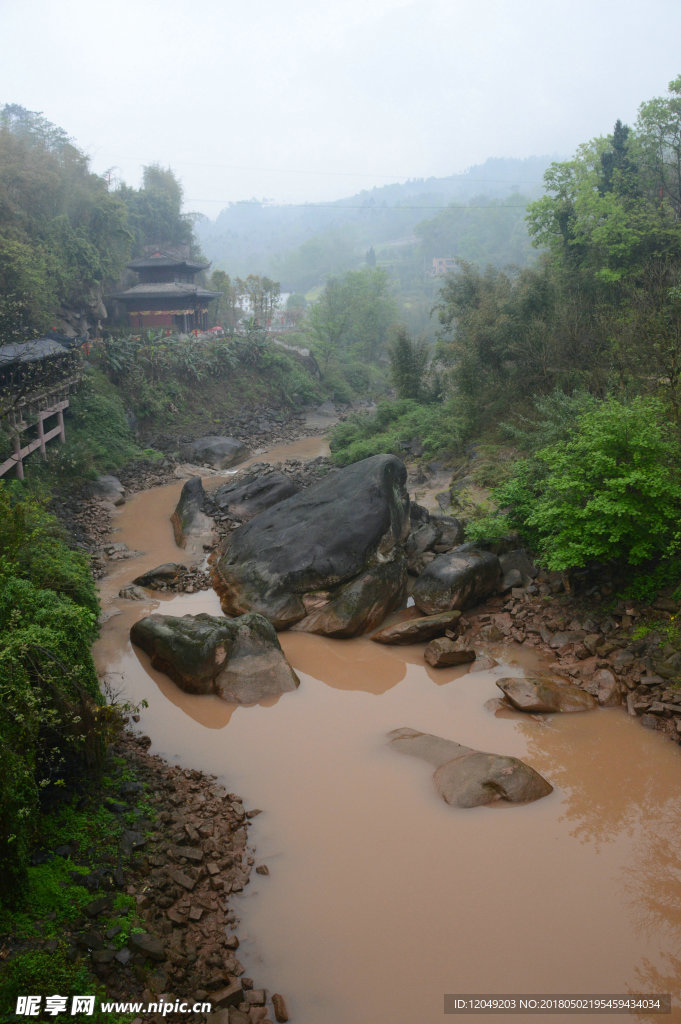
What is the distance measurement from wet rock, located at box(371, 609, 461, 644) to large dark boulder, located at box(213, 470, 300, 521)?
22.9ft

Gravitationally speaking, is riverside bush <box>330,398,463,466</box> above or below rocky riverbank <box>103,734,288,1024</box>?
above

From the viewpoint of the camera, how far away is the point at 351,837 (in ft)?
22.5

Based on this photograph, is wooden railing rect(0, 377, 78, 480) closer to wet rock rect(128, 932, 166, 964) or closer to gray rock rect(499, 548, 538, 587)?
gray rock rect(499, 548, 538, 587)

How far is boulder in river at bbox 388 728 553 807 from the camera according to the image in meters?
7.23

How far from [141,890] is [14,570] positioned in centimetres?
464

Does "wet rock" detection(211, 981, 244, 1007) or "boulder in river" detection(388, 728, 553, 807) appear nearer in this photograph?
"wet rock" detection(211, 981, 244, 1007)

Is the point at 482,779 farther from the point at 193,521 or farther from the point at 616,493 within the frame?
the point at 193,521

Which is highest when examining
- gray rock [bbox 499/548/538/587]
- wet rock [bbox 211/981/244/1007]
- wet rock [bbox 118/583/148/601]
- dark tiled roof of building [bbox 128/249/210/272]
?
dark tiled roof of building [bbox 128/249/210/272]

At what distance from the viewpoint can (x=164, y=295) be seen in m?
34.2

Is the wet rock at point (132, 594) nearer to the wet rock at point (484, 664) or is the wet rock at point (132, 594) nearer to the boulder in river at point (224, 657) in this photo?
the boulder in river at point (224, 657)

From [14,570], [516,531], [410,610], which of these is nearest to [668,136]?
[516,531]

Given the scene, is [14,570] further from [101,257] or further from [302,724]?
[101,257]

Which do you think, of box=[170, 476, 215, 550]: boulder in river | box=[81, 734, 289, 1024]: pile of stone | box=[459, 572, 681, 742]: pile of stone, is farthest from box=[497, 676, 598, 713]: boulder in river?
box=[170, 476, 215, 550]: boulder in river

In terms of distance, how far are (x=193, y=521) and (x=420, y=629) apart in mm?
7903
